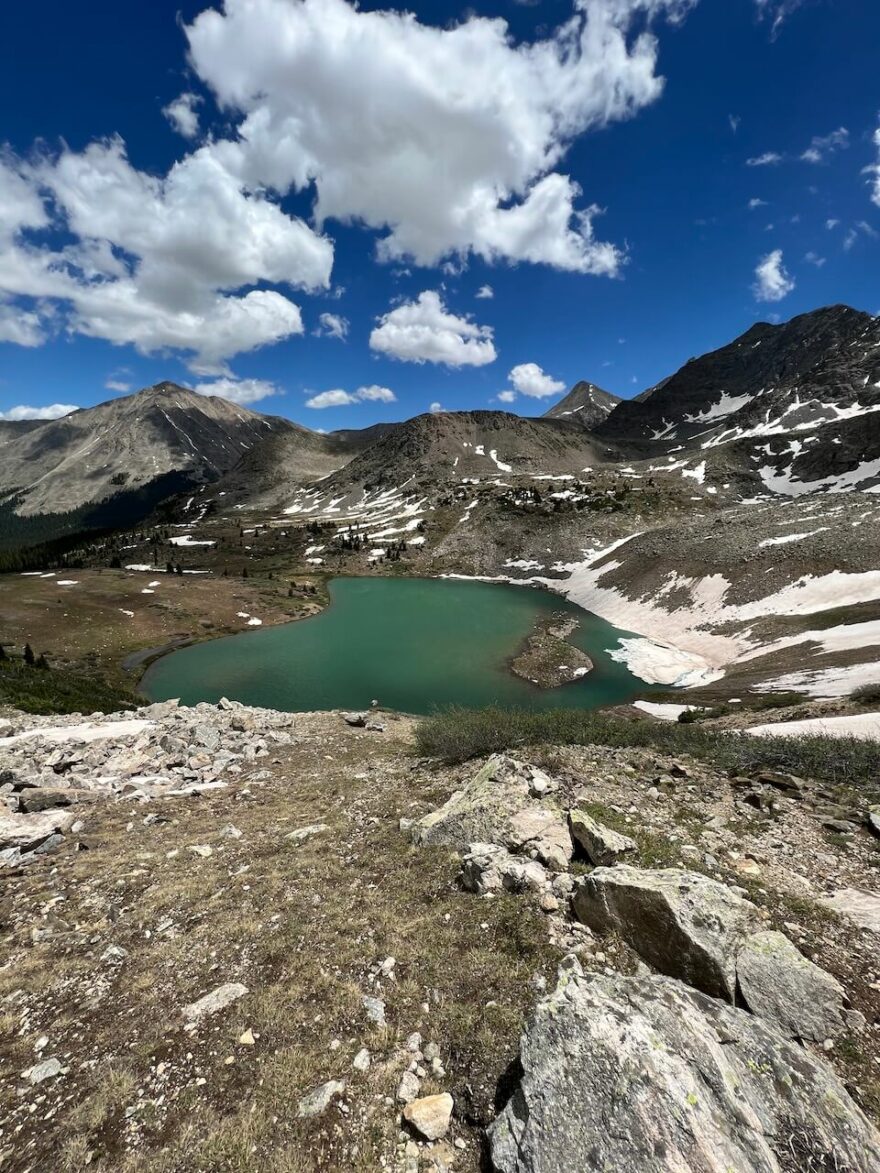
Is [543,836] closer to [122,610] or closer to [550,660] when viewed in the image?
[550,660]

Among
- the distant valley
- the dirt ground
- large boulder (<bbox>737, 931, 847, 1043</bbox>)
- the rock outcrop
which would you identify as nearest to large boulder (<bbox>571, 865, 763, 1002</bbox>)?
large boulder (<bbox>737, 931, 847, 1043</bbox>)

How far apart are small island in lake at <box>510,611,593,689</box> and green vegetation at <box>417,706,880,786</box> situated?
30578 mm

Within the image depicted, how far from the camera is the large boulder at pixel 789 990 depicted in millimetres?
6391

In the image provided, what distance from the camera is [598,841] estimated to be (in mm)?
10289

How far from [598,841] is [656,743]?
9688mm

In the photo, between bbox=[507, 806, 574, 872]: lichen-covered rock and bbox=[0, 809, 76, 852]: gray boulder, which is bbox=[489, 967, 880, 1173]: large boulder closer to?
bbox=[507, 806, 574, 872]: lichen-covered rock

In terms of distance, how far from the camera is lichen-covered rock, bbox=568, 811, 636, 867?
10.1m

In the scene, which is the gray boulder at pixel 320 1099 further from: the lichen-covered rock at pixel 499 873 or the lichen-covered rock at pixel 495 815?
the lichen-covered rock at pixel 495 815

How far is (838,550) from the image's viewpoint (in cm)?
6175

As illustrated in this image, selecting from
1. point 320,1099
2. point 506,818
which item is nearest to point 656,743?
point 506,818

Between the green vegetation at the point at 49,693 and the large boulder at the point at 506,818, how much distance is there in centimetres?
3282

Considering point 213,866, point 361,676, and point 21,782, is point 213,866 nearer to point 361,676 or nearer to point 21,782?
point 21,782

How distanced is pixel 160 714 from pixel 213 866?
23.0 metres

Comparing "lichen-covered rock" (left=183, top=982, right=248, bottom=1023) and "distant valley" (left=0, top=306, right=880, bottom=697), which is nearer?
"lichen-covered rock" (left=183, top=982, right=248, bottom=1023)
